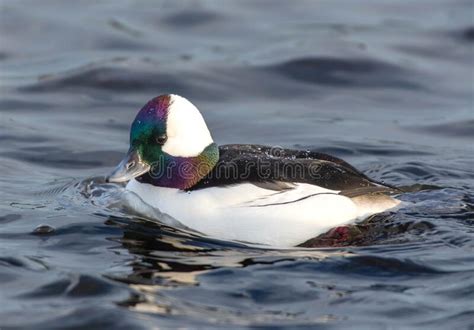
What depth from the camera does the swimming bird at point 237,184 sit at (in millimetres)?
8961

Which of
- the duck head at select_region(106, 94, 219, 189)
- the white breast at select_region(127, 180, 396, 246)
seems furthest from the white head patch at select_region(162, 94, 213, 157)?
the white breast at select_region(127, 180, 396, 246)

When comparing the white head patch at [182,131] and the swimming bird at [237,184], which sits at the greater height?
the white head patch at [182,131]

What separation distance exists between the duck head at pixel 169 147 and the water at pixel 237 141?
48 centimetres

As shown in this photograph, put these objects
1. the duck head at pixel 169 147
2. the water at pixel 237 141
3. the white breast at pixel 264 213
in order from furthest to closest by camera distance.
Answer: the duck head at pixel 169 147
the white breast at pixel 264 213
the water at pixel 237 141

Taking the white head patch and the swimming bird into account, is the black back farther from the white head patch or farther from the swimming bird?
the white head patch

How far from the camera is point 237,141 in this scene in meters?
12.7

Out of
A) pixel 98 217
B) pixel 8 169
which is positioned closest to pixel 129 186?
pixel 98 217

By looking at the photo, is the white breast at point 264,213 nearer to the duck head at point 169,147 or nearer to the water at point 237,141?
the water at point 237,141

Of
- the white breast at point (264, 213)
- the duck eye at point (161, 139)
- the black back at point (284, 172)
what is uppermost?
the duck eye at point (161, 139)

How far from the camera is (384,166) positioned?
11516 millimetres

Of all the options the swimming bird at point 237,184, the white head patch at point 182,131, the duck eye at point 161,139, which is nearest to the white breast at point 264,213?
the swimming bird at point 237,184

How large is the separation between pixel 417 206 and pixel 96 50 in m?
7.62

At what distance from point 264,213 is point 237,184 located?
0.32m

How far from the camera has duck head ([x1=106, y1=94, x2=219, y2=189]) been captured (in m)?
9.34
